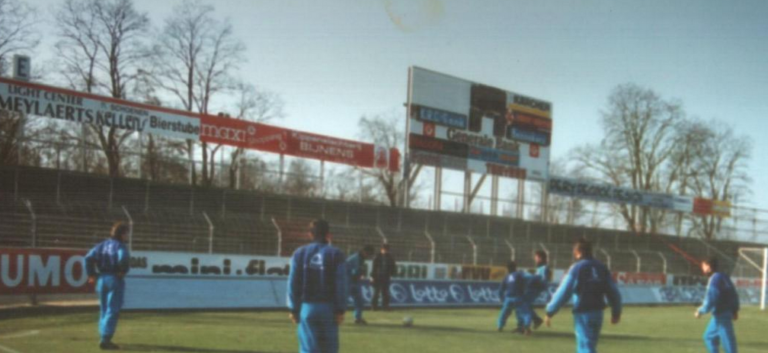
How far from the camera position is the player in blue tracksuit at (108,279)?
40.4 ft

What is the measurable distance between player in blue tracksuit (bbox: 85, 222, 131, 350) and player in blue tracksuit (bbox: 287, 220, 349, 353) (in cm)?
453

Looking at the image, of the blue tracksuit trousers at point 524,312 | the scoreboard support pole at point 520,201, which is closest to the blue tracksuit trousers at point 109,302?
the blue tracksuit trousers at point 524,312

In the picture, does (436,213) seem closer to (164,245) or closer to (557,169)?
(164,245)

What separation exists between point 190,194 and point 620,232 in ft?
84.8

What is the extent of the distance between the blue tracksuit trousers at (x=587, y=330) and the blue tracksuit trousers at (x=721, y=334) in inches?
135

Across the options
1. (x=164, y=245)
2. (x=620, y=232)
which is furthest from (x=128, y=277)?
(x=620, y=232)

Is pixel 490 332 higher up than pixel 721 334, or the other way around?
pixel 721 334

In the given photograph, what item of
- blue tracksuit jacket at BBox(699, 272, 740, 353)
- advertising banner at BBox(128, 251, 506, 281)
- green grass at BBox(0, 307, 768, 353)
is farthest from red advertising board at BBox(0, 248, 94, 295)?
blue tracksuit jacket at BBox(699, 272, 740, 353)

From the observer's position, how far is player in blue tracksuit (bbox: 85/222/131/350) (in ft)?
40.4

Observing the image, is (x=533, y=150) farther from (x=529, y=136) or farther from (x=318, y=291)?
(x=318, y=291)

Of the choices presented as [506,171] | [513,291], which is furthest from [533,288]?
[506,171]

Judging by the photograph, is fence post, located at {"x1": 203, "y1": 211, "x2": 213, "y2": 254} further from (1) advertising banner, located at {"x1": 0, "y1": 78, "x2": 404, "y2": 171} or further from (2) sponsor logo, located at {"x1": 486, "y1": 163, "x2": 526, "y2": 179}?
(2) sponsor logo, located at {"x1": 486, "y1": 163, "x2": 526, "y2": 179}

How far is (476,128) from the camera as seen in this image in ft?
118

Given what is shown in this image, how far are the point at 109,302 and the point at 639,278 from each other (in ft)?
94.0
